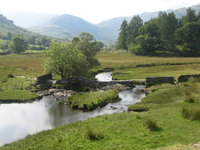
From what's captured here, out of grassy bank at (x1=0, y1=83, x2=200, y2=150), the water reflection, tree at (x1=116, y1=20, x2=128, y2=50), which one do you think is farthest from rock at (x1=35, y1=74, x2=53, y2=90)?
tree at (x1=116, y1=20, x2=128, y2=50)

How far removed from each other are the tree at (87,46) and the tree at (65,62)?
1067 cm

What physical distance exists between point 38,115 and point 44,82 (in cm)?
2421

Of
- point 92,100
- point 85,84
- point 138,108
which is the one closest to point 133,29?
point 85,84

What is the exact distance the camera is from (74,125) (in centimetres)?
3006

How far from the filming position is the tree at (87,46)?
77062mm

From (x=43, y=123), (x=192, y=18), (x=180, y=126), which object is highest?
(x=192, y=18)

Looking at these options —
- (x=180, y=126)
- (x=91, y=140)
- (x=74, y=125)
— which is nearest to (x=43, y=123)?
(x=74, y=125)

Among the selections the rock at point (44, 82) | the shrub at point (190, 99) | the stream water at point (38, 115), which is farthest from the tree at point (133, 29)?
the shrub at point (190, 99)

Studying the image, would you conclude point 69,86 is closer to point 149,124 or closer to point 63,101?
point 63,101

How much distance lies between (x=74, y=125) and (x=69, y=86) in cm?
3161

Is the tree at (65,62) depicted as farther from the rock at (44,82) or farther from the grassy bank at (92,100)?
the grassy bank at (92,100)

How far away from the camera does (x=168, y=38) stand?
483 feet

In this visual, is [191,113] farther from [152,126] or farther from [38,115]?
[38,115]

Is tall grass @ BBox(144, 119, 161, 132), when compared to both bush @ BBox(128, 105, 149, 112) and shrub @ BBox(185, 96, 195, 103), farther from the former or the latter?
shrub @ BBox(185, 96, 195, 103)
